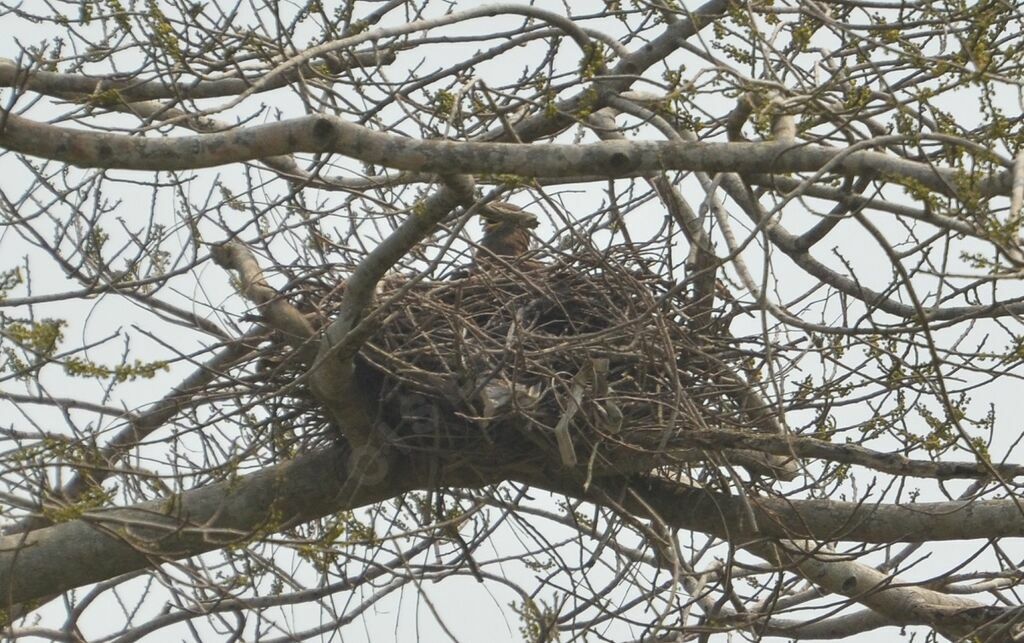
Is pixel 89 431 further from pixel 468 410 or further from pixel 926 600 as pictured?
pixel 926 600

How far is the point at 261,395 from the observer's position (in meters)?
4.75

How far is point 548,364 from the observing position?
182 inches

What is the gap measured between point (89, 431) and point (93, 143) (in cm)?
205

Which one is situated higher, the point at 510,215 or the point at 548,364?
the point at 510,215

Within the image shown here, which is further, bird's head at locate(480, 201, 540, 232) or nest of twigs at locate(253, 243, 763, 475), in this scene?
bird's head at locate(480, 201, 540, 232)

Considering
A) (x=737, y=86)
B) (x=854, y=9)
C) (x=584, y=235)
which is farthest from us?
(x=854, y=9)

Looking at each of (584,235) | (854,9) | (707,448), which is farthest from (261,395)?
(854,9)

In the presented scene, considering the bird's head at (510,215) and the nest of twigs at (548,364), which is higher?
the bird's head at (510,215)

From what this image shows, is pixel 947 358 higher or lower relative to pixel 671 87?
lower

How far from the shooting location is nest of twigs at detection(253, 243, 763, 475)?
4391 mm

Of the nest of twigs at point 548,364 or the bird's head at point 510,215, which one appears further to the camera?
the bird's head at point 510,215

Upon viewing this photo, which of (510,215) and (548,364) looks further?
(510,215)

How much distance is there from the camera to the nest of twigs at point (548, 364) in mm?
4391

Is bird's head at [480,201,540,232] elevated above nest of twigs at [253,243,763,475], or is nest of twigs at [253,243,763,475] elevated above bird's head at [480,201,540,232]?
bird's head at [480,201,540,232]
